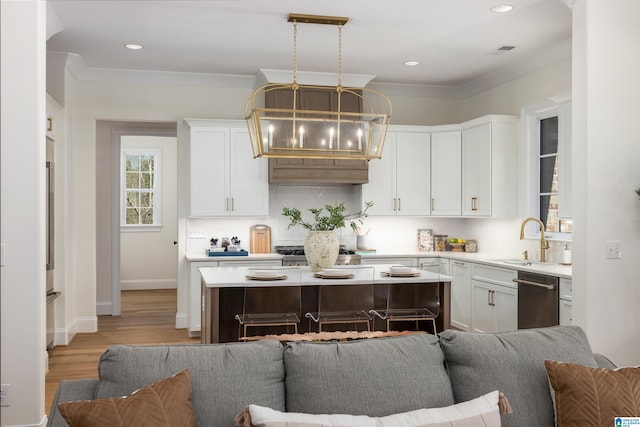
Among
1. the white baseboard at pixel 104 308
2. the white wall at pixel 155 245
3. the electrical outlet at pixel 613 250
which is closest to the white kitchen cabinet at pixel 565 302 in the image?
the electrical outlet at pixel 613 250

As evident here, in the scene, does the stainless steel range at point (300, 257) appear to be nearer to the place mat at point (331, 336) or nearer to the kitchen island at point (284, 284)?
the kitchen island at point (284, 284)

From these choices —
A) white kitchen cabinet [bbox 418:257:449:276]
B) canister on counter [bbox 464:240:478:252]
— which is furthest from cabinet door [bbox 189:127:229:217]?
canister on counter [bbox 464:240:478:252]

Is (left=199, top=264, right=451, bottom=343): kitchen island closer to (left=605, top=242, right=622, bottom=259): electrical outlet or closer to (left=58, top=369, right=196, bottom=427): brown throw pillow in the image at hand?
(left=605, top=242, right=622, bottom=259): electrical outlet

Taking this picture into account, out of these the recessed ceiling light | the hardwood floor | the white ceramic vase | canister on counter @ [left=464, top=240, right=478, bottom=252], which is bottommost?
the hardwood floor

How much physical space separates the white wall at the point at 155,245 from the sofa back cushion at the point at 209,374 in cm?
784

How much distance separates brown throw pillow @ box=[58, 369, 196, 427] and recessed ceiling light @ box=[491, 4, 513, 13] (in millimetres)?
3579

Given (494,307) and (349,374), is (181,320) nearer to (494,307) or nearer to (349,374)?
(494,307)

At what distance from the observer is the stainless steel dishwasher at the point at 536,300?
458 centimetres

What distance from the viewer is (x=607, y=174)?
12.0 feet

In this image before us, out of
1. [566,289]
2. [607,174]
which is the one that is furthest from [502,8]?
[566,289]

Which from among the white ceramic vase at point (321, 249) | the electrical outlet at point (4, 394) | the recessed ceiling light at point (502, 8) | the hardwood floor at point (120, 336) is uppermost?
the recessed ceiling light at point (502, 8)

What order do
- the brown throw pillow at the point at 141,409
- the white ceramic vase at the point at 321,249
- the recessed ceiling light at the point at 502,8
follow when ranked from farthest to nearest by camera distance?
the white ceramic vase at the point at 321,249 < the recessed ceiling light at the point at 502,8 < the brown throw pillow at the point at 141,409

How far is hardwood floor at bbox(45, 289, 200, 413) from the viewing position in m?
4.86

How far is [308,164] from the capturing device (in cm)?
622
